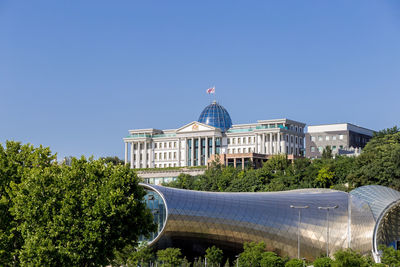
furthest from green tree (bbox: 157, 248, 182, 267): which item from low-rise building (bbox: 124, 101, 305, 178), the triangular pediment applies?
the triangular pediment

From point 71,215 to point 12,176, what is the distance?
6521 mm

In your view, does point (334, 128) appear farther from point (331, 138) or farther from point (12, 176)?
point (12, 176)

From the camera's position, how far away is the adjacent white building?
502 feet

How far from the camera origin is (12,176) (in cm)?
4928

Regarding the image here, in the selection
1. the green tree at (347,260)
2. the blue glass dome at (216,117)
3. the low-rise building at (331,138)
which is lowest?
the green tree at (347,260)

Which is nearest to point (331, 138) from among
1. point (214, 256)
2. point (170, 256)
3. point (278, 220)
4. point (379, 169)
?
point (379, 169)

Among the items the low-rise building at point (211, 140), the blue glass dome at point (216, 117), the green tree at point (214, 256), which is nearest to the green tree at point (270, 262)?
the green tree at point (214, 256)

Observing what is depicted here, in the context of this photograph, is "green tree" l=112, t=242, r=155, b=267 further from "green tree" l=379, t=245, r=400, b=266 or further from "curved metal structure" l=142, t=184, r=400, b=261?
"green tree" l=379, t=245, r=400, b=266

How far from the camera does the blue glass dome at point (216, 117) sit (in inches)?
6412

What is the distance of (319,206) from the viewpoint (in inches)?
2904

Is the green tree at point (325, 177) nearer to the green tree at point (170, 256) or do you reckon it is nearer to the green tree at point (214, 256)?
the green tree at point (214, 256)

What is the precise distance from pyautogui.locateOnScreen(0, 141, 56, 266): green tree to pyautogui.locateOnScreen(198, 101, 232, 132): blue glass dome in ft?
366

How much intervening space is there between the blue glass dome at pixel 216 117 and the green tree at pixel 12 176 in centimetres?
11156

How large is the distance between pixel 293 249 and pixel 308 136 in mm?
81207
